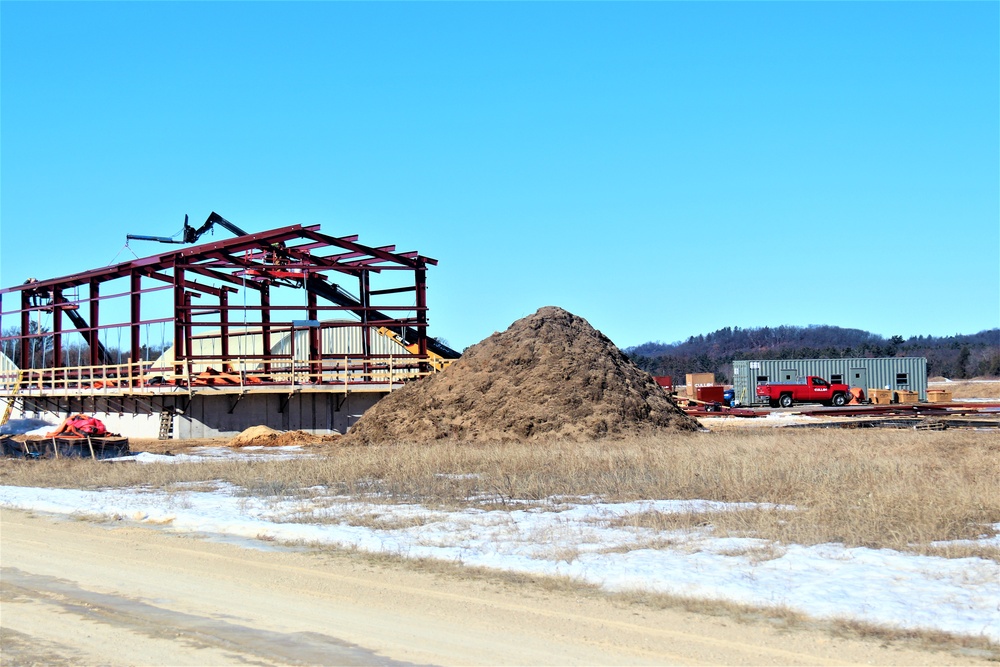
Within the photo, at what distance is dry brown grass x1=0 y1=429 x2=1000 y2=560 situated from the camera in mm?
11406

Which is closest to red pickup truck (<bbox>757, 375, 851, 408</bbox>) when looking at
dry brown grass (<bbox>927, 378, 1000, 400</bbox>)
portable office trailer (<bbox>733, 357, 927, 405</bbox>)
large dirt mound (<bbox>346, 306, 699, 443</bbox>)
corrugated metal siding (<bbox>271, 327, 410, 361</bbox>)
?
portable office trailer (<bbox>733, 357, 927, 405</bbox>)

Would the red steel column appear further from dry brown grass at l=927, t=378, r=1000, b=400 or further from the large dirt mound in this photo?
dry brown grass at l=927, t=378, r=1000, b=400

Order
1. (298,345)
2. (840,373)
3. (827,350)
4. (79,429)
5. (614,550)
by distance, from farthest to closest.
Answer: (827,350) → (840,373) → (298,345) → (79,429) → (614,550)

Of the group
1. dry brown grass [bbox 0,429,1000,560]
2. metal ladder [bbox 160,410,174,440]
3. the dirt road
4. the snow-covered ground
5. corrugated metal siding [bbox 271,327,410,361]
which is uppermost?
corrugated metal siding [bbox 271,327,410,361]

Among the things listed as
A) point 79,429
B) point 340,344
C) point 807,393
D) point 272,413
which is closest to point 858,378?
point 807,393

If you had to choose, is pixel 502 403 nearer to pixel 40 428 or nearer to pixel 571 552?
pixel 571 552

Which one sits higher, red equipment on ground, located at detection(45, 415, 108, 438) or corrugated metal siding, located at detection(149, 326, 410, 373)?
corrugated metal siding, located at detection(149, 326, 410, 373)

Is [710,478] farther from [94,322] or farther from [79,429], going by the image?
[94,322]

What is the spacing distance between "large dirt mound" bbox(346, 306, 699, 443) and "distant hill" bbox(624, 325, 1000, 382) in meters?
83.0

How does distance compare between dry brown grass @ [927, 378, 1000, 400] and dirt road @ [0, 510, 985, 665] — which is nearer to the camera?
dirt road @ [0, 510, 985, 665]

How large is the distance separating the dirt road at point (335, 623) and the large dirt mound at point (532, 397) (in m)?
16.3

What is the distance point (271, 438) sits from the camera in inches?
1267

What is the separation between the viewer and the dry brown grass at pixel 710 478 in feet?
37.4

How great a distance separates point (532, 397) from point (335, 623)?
19.9m
